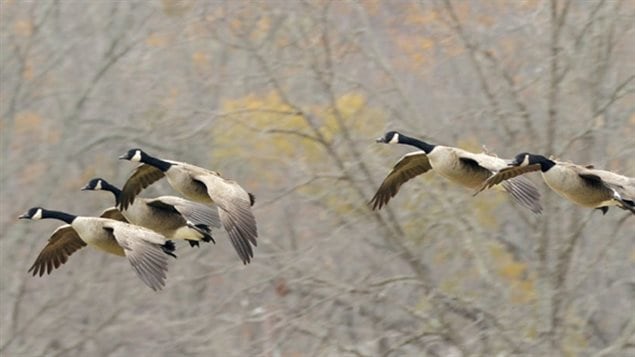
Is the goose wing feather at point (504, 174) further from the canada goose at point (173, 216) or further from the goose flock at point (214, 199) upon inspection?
the canada goose at point (173, 216)

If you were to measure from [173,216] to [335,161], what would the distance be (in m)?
6.49

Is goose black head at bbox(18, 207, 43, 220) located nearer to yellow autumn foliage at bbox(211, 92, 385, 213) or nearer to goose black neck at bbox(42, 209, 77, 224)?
goose black neck at bbox(42, 209, 77, 224)

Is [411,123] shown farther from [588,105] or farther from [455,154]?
[455,154]

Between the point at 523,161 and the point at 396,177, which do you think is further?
the point at 396,177

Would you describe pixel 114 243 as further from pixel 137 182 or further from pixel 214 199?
pixel 137 182

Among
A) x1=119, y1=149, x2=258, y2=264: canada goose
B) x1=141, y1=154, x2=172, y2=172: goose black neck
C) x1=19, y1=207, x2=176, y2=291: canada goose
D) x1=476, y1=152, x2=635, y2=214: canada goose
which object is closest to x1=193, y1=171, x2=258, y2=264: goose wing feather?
x1=119, y1=149, x2=258, y2=264: canada goose

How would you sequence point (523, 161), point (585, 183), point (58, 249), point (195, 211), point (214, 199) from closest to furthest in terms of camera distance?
point (523, 161)
point (214, 199)
point (585, 183)
point (195, 211)
point (58, 249)

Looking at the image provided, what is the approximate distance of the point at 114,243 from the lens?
11742 mm

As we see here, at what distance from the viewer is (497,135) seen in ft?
62.6

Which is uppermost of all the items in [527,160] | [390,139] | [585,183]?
[527,160]

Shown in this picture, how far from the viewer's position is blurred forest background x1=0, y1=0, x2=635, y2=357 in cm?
1819

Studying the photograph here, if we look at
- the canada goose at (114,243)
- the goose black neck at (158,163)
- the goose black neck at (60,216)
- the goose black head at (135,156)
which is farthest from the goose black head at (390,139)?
the goose black neck at (60,216)

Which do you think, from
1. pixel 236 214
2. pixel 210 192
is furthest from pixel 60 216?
pixel 236 214

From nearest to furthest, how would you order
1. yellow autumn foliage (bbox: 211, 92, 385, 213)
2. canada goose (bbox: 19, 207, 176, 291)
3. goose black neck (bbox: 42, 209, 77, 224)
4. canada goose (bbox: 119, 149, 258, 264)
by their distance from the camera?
canada goose (bbox: 19, 207, 176, 291) → canada goose (bbox: 119, 149, 258, 264) → goose black neck (bbox: 42, 209, 77, 224) → yellow autumn foliage (bbox: 211, 92, 385, 213)
